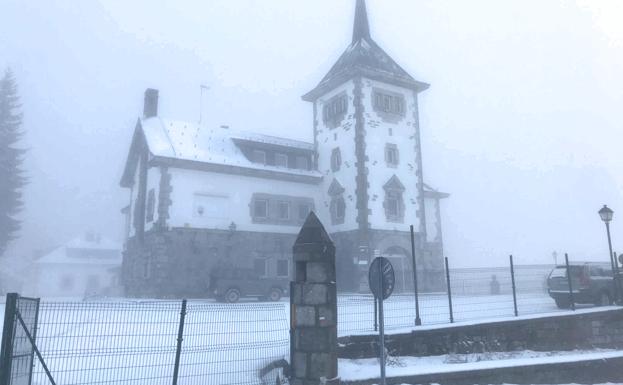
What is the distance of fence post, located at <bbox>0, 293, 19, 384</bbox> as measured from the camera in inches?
242

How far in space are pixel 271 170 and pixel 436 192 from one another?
543 inches

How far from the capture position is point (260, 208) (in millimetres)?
33375

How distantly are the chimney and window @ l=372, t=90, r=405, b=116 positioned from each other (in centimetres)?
1629

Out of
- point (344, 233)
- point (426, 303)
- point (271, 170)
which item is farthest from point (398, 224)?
point (426, 303)

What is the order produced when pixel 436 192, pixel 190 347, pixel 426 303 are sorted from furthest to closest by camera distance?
pixel 436 192 < pixel 426 303 < pixel 190 347

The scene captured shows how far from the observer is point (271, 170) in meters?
33.9

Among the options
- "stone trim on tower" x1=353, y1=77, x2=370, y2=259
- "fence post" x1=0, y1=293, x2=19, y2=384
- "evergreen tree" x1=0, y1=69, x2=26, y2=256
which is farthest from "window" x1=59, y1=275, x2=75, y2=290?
"fence post" x1=0, y1=293, x2=19, y2=384

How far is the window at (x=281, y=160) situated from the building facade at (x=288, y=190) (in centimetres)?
9

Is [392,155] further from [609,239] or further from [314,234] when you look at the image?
[314,234]

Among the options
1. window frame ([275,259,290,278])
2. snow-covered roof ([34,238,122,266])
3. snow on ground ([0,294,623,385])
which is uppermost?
snow-covered roof ([34,238,122,266])

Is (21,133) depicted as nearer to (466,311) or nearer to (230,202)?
(230,202)

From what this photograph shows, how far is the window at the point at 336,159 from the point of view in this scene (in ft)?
117

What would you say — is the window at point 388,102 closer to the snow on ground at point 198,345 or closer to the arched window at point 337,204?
the arched window at point 337,204

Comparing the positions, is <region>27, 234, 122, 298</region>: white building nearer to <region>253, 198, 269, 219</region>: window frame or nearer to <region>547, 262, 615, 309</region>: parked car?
<region>253, 198, 269, 219</region>: window frame
